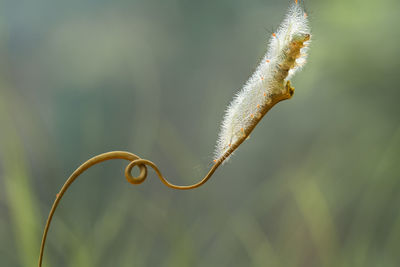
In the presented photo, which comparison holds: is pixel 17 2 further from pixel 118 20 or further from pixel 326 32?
pixel 326 32

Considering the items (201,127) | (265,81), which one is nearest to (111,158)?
(265,81)

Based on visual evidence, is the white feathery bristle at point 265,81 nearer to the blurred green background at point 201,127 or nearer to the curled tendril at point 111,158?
the curled tendril at point 111,158

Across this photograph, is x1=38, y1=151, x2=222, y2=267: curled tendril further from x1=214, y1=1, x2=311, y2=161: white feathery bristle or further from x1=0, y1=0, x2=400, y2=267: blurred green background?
x1=0, y1=0, x2=400, y2=267: blurred green background

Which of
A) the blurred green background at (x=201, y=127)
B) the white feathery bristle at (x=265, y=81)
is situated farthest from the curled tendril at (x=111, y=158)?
the blurred green background at (x=201, y=127)

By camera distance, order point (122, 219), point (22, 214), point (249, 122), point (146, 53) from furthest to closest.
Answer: point (146, 53) → point (122, 219) → point (22, 214) → point (249, 122)

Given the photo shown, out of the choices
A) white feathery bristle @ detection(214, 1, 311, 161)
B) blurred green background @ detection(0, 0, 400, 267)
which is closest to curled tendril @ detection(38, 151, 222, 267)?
white feathery bristle @ detection(214, 1, 311, 161)

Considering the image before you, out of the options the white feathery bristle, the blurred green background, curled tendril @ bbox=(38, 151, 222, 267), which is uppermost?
the white feathery bristle

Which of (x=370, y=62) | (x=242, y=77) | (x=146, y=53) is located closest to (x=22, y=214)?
(x=146, y=53)

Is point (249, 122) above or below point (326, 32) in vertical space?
above
